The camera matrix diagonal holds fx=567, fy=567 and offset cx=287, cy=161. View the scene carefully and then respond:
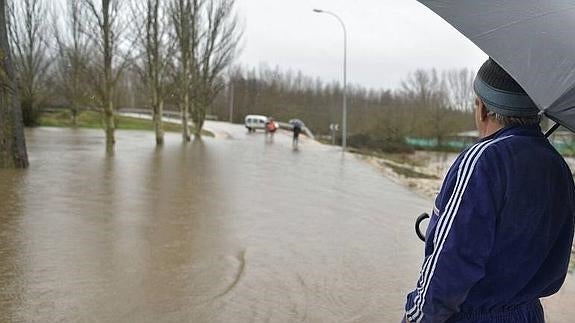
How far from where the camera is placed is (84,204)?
32.5ft

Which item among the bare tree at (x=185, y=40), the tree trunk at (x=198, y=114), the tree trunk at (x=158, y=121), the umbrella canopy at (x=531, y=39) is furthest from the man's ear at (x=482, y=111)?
the tree trunk at (x=198, y=114)

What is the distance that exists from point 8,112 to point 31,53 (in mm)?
28494

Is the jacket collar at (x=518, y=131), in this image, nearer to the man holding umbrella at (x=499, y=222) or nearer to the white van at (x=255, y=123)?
the man holding umbrella at (x=499, y=222)

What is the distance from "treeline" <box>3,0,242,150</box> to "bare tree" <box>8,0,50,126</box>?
0.06 metres

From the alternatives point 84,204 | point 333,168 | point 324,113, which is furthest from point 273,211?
point 324,113

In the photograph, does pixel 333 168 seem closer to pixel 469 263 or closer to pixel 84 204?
pixel 84 204

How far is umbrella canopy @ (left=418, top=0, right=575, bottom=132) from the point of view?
1.82 m

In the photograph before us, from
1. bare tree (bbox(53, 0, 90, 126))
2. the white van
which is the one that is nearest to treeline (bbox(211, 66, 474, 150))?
the white van

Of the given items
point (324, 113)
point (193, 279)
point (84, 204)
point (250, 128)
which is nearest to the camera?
point (193, 279)

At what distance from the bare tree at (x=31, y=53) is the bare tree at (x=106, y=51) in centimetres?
1444

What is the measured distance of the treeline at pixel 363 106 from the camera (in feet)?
182

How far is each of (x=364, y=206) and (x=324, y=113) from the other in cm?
7138

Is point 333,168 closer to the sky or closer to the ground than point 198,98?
closer to the ground

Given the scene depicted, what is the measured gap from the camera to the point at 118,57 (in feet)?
78.5
